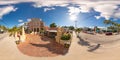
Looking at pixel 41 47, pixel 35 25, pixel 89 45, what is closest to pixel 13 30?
pixel 35 25

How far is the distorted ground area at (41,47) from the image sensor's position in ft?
16.9

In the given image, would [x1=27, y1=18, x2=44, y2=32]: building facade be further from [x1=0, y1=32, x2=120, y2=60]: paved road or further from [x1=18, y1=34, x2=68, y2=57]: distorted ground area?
[x1=0, y1=32, x2=120, y2=60]: paved road

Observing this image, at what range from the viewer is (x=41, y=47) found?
5207mm

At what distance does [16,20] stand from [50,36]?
934mm

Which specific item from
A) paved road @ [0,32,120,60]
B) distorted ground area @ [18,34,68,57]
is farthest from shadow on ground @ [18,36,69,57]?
paved road @ [0,32,120,60]

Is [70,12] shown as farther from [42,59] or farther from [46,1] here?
[42,59]

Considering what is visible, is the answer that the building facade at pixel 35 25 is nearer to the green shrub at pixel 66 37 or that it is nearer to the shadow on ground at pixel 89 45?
the green shrub at pixel 66 37

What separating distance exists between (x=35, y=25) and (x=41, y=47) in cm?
61

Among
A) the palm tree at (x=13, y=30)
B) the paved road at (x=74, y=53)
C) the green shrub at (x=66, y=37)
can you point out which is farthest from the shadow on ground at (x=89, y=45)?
the palm tree at (x=13, y=30)

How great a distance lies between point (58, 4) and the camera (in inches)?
209

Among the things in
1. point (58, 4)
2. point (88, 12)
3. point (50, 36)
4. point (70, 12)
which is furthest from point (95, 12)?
point (50, 36)

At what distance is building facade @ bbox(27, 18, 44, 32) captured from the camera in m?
4.89

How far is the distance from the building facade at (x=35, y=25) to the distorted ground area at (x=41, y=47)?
248 mm

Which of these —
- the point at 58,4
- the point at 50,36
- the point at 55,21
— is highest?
the point at 58,4
